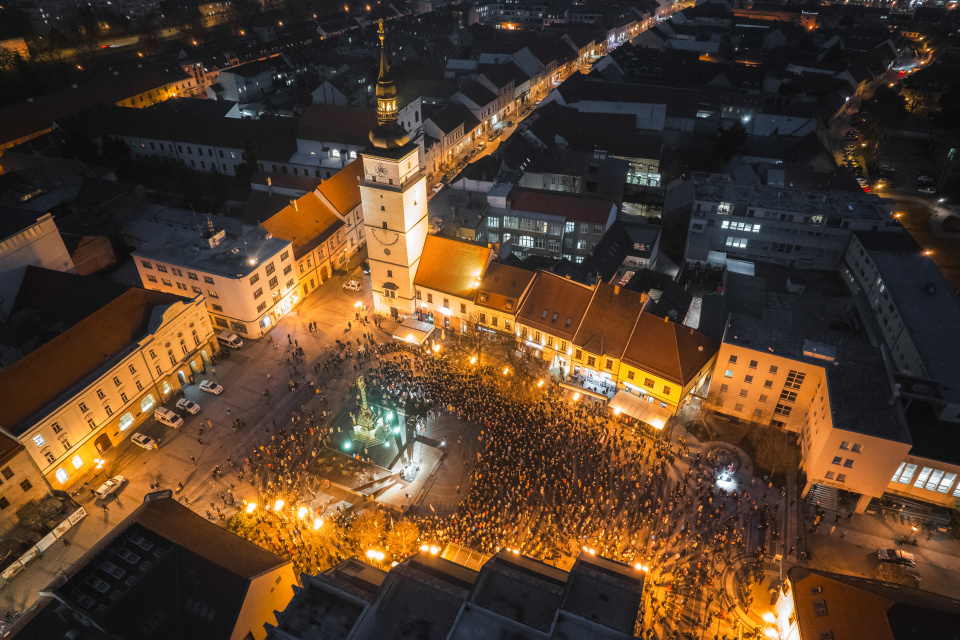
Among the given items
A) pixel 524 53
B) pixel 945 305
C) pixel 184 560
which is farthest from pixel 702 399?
pixel 524 53

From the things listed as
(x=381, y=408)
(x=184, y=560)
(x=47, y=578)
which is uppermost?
(x=184, y=560)

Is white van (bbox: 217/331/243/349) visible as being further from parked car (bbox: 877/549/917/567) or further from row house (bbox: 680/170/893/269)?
parked car (bbox: 877/549/917/567)

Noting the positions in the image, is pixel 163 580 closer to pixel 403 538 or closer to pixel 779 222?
pixel 403 538

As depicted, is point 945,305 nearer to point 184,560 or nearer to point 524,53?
point 184,560

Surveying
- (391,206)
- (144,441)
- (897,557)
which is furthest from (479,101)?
(897,557)

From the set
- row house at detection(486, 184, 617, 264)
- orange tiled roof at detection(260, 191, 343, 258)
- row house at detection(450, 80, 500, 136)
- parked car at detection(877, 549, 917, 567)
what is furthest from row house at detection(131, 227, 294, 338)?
row house at detection(450, 80, 500, 136)

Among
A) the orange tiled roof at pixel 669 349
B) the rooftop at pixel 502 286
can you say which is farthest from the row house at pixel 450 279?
the orange tiled roof at pixel 669 349
